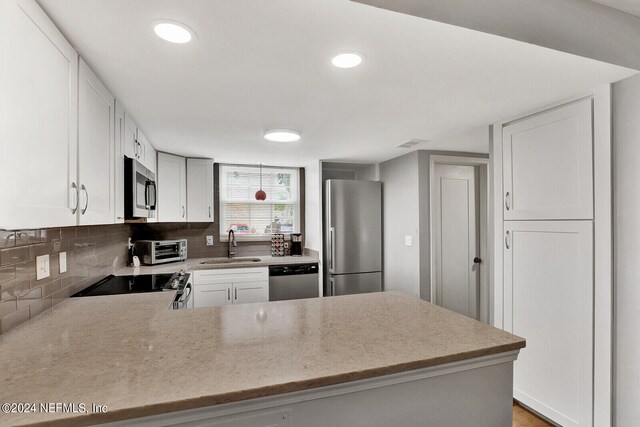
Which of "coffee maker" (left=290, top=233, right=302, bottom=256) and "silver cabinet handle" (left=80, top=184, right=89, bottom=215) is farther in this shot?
"coffee maker" (left=290, top=233, right=302, bottom=256)

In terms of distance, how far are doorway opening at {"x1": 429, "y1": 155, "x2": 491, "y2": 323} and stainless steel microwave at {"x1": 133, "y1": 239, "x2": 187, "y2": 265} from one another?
9.66 feet

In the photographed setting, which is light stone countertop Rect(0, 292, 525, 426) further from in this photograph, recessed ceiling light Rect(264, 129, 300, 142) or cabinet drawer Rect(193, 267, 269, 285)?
cabinet drawer Rect(193, 267, 269, 285)

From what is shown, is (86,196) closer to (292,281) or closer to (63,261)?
(63,261)

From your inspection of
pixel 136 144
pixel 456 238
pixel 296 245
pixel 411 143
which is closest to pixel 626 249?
pixel 411 143

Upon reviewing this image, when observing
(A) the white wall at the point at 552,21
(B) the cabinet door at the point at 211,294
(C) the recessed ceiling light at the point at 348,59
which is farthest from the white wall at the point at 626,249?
(B) the cabinet door at the point at 211,294

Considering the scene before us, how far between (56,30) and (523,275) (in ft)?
9.52

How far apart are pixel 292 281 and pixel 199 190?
5.22 feet

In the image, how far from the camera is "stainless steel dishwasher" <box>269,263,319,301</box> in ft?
12.2

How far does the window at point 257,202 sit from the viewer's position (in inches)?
171

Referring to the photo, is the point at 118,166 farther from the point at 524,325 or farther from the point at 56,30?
the point at 524,325

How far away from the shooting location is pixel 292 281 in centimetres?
380

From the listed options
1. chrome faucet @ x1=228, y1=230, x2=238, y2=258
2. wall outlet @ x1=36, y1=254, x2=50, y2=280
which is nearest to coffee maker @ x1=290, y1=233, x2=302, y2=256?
chrome faucet @ x1=228, y1=230, x2=238, y2=258

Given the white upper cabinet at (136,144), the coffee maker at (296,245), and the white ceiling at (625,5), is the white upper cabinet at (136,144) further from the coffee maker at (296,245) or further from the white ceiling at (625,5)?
the white ceiling at (625,5)

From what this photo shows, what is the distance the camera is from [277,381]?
0.86m
